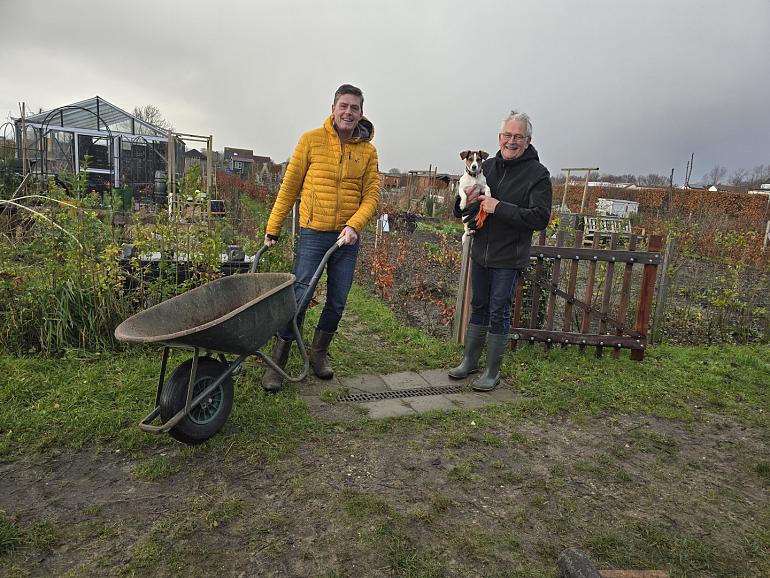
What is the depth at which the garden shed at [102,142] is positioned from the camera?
1378 centimetres

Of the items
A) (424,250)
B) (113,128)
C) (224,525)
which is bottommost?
(224,525)

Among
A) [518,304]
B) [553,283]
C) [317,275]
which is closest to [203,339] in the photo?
[317,275]

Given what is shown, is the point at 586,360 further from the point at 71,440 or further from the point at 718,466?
the point at 71,440

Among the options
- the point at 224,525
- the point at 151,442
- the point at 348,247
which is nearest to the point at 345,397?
the point at 348,247

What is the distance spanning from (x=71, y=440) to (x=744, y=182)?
116 ft

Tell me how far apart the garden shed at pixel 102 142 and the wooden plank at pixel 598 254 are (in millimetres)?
12269

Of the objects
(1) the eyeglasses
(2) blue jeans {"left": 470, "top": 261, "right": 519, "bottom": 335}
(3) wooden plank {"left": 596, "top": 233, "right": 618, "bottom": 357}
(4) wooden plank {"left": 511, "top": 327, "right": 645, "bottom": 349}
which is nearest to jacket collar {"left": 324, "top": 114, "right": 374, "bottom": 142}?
(1) the eyeglasses

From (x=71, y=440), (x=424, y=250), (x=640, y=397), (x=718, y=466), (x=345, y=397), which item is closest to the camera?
(x=71, y=440)

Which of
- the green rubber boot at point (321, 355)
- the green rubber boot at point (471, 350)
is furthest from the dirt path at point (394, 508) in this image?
the green rubber boot at point (471, 350)

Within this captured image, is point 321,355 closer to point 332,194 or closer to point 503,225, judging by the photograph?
point 332,194

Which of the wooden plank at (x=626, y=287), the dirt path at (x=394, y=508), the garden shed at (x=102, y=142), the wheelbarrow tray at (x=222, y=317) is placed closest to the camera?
the dirt path at (x=394, y=508)

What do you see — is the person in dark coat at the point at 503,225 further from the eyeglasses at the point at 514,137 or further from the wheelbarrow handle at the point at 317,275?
the wheelbarrow handle at the point at 317,275

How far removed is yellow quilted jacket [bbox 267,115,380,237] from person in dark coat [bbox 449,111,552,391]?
0.69 metres

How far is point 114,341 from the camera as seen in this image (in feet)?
11.9
